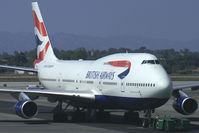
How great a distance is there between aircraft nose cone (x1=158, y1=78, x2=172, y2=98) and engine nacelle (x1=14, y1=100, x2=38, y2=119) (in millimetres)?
9852

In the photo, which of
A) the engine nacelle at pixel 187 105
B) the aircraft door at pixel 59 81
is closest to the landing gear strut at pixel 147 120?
the engine nacelle at pixel 187 105

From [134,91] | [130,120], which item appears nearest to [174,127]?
[134,91]

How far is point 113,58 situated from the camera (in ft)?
123

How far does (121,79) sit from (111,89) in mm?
1281

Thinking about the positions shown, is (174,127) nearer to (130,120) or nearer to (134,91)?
(134,91)

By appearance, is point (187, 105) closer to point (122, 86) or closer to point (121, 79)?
point (122, 86)

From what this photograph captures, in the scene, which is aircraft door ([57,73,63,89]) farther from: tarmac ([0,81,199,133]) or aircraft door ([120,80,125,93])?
aircraft door ([120,80,125,93])

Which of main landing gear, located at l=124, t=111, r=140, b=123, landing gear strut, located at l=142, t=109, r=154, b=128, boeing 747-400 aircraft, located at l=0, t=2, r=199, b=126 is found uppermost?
boeing 747-400 aircraft, located at l=0, t=2, r=199, b=126

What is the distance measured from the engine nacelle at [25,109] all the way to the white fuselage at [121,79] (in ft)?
15.9

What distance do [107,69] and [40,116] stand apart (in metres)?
9.08

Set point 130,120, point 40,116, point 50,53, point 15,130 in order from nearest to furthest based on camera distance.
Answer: point 15,130, point 130,120, point 40,116, point 50,53

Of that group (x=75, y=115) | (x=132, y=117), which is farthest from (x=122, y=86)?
(x=75, y=115)

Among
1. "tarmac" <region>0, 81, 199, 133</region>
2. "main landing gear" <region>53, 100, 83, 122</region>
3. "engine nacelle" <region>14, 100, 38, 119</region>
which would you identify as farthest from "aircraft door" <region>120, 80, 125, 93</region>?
"engine nacelle" <region>14, 100, 38, 119</region>

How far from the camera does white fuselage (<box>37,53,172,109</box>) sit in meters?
33.0
